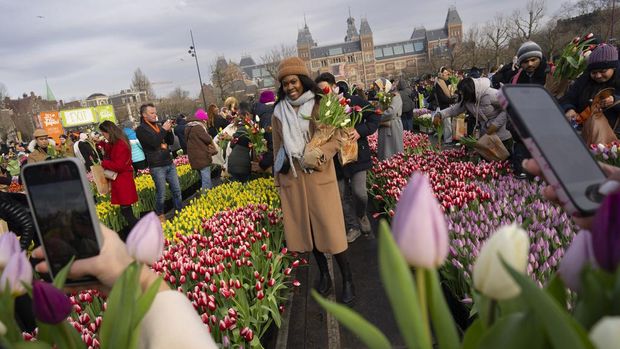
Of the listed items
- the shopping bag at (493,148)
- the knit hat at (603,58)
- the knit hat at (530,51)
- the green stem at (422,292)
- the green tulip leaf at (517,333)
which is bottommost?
the shopping bag at (493,148)

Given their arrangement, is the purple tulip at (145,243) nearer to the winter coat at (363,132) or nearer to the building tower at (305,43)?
the winter coat at (363,132)

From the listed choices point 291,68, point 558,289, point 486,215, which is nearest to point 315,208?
point 291,68

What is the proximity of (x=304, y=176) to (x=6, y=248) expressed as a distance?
2.46 meters

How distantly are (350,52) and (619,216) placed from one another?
122m

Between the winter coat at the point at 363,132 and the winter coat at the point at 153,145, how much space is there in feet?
11.0

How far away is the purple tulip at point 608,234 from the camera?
447mm

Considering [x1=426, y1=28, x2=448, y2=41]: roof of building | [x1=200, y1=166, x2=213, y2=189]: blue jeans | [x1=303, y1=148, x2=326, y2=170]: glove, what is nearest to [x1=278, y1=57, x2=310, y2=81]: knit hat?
[x1=303, y1=148, x2=326, y2=170]: glove

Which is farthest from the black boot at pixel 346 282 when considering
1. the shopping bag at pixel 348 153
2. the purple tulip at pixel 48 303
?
the purple tulip at pixel 48 303

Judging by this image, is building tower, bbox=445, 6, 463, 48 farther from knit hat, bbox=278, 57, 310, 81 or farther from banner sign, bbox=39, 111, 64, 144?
knit hat, bbox=278, 57, 310, 81

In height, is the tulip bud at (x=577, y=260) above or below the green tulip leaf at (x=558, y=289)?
above

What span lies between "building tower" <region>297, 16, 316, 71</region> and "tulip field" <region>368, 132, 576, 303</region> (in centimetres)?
11265

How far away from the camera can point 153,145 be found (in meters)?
6.22

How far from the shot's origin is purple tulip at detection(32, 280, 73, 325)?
0.65m

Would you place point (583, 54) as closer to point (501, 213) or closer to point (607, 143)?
point (607, 143)
